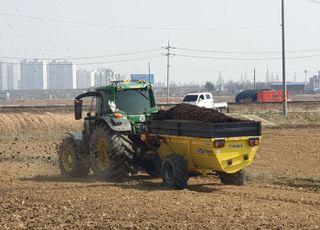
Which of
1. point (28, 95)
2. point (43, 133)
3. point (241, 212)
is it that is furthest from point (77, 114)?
point (28, 95)

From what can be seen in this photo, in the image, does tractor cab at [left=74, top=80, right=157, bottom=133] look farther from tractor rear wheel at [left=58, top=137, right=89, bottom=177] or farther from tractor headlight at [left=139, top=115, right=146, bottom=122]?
tractor rear wheel at [left=58, top=137, right=89, bottom=177]

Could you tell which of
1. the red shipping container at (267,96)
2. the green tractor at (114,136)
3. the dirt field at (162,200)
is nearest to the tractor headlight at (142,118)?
the green tractor at (114,136)

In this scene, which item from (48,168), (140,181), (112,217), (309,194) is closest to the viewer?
(112,217)

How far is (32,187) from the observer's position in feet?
47.9

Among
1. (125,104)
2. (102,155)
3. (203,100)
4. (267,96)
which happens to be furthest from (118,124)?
(267,96)

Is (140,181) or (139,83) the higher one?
(139,83)

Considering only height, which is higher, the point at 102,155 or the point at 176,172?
the point at 102,155

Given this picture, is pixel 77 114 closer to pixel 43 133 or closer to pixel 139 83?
pixel 139 83

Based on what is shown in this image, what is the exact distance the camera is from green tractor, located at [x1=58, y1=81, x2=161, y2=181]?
15211 mm

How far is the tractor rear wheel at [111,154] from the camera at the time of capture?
15094 mm

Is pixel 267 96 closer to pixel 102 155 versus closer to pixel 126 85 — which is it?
pixel 126 85

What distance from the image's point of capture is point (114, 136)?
15.2 metres

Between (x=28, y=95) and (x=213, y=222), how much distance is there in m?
175

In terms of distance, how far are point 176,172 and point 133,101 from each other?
3.12m
